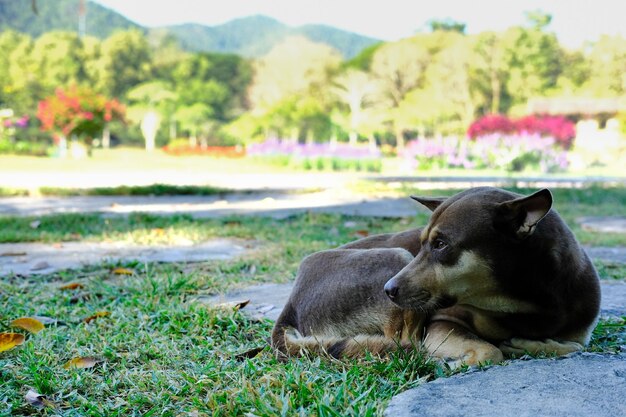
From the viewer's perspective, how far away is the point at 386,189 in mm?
9703

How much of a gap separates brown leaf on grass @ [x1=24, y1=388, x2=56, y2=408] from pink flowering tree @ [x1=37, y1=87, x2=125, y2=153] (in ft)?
61.4

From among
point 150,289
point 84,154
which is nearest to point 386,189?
point 150,289

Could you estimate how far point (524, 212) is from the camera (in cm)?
203

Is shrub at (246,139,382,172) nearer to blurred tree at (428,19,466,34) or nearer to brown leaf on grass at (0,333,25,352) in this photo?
brown leaf on grass at (0,333,25,352)

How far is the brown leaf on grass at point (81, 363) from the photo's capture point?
2.29 m

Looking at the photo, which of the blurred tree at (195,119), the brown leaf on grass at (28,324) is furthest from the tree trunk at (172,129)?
the brown leaf on grass at (28,324)

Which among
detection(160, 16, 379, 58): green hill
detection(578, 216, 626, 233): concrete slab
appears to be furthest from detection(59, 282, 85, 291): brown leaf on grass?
detection(160, 16, 379, 58): green hill

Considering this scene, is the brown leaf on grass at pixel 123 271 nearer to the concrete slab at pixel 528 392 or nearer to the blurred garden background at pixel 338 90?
the concrete slab at pixel 528 392

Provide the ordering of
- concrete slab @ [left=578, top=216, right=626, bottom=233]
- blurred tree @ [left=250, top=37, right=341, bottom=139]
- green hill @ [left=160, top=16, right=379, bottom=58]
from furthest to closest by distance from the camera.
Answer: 1. green hill @ [left=160, top=16, right=379, bottom=58]
2. blurred tree @ [left=250, top=37, right=341, bottom=139]
3. concrete slab @ [left=578, top=216, right=626, bottom=233]

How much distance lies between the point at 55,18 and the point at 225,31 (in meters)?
24.5

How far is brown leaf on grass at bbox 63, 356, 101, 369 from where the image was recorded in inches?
90.2

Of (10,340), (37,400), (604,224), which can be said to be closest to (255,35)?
(604,224)

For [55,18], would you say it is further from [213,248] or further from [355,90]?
[213,248]

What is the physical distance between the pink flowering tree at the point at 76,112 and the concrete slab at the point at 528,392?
756 inches
